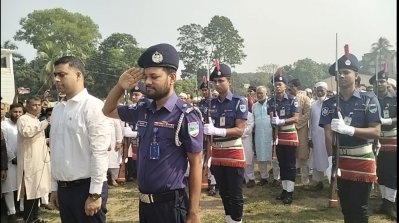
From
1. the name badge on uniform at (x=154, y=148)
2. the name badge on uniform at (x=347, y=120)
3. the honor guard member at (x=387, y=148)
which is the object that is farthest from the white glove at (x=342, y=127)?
the honor guard member at (x=387, y=148)

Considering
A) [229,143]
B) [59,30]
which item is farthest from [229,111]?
[59,30]

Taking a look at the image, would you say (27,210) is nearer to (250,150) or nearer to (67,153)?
(67,153)

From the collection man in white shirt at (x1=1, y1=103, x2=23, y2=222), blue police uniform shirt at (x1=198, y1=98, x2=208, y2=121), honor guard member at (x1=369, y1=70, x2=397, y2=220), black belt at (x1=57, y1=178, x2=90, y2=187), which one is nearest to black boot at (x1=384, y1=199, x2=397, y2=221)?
honor guard member at (x1=369, y1=70, x2=397, y2=220)

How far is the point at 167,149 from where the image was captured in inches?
104

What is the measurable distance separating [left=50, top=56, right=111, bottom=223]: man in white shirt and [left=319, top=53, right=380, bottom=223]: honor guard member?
250 cm

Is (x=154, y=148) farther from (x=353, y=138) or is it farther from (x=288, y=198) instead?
(x=288, y=198)

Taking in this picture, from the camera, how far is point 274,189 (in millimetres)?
7781

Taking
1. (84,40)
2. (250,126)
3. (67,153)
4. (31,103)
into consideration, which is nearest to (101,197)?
(67,153)

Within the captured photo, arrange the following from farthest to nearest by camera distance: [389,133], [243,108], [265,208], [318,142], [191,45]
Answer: [191,45] < [318,142] < [265,208] < [389,133] < [243,108]

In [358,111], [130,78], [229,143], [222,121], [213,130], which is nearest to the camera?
[130,78]

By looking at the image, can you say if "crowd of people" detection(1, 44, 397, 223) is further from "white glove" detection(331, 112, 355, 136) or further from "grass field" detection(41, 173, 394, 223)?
"grass field" detection(41, 173, 394, 223)

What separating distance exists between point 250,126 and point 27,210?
4.96 meters

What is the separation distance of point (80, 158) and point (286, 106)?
4.74 metres

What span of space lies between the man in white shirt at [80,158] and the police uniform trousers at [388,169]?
4774 mm
